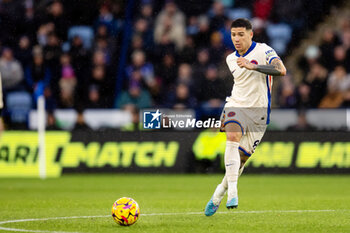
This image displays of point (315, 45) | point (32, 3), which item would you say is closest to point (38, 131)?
point (32, 3)

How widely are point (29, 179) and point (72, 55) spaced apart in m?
3.87

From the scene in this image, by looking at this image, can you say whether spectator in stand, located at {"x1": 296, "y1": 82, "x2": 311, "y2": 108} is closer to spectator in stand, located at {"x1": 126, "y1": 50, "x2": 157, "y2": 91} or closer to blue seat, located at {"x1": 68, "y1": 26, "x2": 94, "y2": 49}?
spectator in stand, located at {"x1": 126, "y1": 50, "x2": 157, "y2": 91}

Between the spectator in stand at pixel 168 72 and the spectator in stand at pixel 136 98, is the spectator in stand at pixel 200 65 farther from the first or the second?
the spectator in stand at pixel 136 98

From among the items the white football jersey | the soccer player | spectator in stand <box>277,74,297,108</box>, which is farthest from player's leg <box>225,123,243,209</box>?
spectator in stand <box>277,74,297,108</box>

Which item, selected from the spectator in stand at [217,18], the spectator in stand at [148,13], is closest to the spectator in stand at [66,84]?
the spectator in stand at [148,13]

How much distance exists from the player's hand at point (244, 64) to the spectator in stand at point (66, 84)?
9548 mm

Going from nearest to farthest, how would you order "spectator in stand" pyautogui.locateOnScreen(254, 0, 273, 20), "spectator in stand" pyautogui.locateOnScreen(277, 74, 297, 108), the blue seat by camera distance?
"spectator in stand" pyautogui.locateOnScreen(277, 74, 297, 108)
the blue seat
"spectator in stand" pyautogui.locateOnScreen(254, 0, 273, 20)

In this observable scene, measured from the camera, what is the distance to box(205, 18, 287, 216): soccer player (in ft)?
25.3

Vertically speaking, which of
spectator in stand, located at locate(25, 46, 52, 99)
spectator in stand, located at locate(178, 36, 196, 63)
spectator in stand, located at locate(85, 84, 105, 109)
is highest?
spectator in stand, located at locate(178, 36, 196, 63)

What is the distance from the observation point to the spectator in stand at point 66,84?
16.8 metres

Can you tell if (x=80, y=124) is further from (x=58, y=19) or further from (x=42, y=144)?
(x=58, y=19)

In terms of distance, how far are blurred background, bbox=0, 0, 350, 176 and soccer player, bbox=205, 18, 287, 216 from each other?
7642mm

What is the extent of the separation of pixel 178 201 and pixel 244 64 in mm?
3204

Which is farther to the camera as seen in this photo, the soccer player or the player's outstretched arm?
the soccer player
